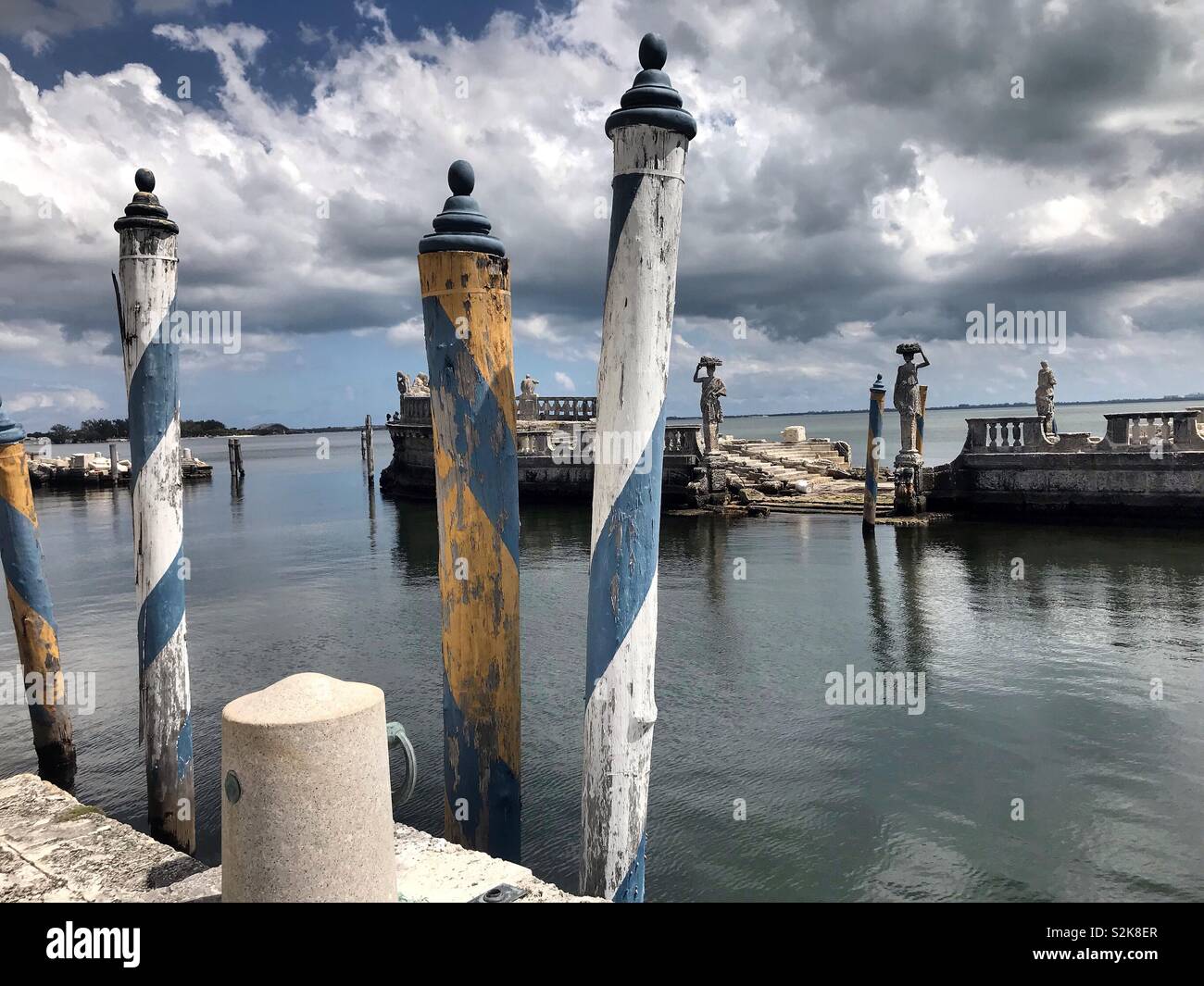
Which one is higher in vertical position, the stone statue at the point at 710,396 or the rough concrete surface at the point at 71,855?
the stone statue at the point at 710,396

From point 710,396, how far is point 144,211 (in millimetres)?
23456

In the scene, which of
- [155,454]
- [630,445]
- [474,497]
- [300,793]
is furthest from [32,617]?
[630,445]

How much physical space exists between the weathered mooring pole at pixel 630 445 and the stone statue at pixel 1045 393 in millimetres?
23584

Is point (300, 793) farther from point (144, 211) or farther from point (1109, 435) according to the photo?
point (1109, 435)

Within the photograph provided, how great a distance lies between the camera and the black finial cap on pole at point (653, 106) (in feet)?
10.8

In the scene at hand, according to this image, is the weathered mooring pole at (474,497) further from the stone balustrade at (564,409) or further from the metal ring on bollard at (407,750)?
the stone balustrade at (564,409)
